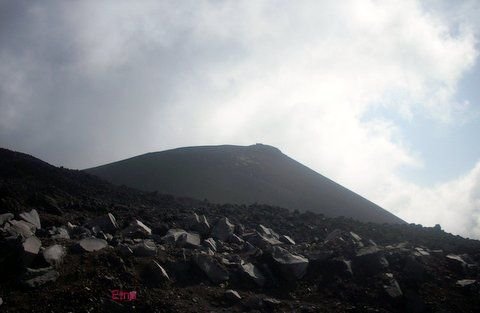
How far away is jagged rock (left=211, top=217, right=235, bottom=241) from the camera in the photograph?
9750 mm

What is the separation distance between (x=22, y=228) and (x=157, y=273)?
323 cm

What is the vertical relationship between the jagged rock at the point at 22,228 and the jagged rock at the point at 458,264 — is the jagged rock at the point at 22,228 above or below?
below

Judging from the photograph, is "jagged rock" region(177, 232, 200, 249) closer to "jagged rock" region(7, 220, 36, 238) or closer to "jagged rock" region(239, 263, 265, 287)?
"jagged rock" region(239, 263, 265, 287)

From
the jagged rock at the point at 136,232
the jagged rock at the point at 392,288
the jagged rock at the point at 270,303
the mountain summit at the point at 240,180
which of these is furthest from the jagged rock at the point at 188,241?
the mountain summit at the point at 240,180

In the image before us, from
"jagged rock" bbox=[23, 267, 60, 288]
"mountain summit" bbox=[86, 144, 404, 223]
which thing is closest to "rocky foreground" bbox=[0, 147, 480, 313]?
"jagged rock" bbox=[23, 267, 60, 288]

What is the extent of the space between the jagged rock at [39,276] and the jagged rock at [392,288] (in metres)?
5.88

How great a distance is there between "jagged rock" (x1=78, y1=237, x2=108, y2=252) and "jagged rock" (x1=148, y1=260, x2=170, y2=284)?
44.2 inches

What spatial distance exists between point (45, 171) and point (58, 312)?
15902 mm

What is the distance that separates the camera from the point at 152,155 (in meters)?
46.8

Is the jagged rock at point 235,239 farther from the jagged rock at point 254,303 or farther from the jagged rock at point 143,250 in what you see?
the jagged rock at point 254,303

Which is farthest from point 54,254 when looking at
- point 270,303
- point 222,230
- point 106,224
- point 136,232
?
point 222,230

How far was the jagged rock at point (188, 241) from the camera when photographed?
815 cm

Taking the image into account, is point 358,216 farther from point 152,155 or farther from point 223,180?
point 152,155

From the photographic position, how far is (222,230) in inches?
396
